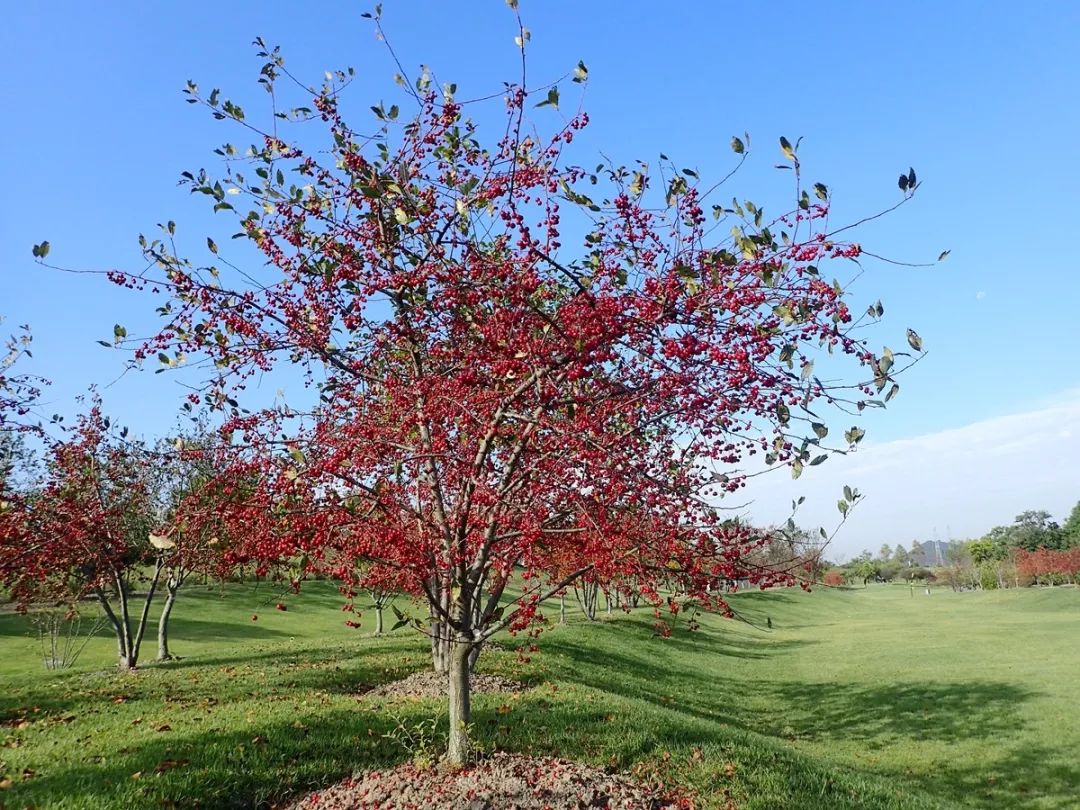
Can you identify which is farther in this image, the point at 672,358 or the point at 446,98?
the point at 446,98

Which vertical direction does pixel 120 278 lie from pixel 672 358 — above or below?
above

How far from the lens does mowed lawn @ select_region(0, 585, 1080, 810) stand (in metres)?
8.27

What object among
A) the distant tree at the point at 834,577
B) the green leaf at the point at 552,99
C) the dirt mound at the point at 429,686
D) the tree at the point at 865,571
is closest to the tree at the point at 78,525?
the dirt mound at the point at 429,686

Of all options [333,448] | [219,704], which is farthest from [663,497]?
[219,704]

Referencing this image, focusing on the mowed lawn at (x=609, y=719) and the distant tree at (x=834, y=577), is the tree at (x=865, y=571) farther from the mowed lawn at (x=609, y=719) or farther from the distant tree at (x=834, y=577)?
the mowed lawn at (x=609, y=719)

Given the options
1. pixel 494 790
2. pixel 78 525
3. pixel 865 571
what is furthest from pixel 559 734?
pixel 865 571

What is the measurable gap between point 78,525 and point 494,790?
10454mm

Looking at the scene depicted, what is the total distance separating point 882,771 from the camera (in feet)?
48.8

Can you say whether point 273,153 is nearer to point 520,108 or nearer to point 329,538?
point 520,108

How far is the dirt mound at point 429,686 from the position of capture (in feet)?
44.4

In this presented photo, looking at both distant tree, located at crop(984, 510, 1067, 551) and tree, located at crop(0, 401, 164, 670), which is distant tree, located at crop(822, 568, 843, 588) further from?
tree, located at crop(0, 401, 164, 670)

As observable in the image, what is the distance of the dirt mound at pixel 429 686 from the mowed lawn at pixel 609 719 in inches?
32.1

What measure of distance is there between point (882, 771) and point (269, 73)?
57.4ft

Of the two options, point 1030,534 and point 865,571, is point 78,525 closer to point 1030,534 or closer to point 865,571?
point 1030,534
